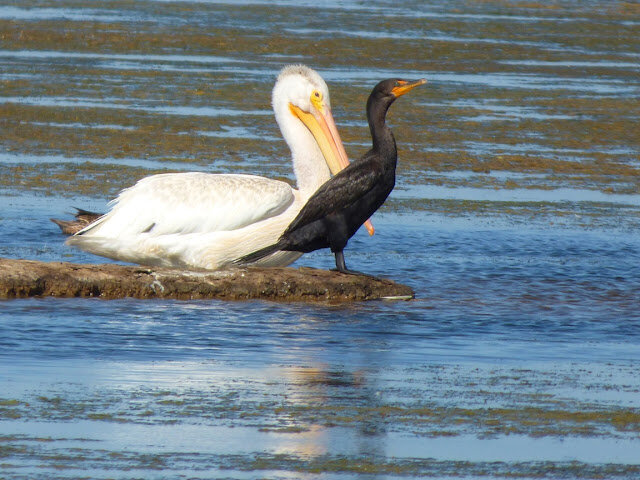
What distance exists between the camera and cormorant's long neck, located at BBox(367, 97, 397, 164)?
8.65m

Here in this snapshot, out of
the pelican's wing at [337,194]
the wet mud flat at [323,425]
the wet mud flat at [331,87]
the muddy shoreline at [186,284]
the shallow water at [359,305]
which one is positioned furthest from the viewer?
the wet mud flat at [331,87]

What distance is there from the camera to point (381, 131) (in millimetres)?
8719

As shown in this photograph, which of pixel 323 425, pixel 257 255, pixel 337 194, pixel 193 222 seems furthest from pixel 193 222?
pixel 323 425

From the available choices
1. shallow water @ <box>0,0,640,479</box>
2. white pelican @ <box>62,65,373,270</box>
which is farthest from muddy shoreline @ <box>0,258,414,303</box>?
white pelican @ <box>62,65,373,270</box>

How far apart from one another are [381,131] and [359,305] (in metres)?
1.19

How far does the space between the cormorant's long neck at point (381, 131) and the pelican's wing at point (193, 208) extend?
2.13 ft

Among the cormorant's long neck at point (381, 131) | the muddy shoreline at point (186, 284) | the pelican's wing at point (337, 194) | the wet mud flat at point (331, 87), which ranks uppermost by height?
the cormorant's long neck at point (381, 131)

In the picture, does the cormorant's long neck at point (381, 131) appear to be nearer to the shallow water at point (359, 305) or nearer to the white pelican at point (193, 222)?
the white pelican at point (193, 222)

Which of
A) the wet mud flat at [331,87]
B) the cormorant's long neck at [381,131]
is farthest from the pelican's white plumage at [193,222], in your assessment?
the wet mud flat at [331,87]

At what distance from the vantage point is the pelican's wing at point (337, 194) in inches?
333

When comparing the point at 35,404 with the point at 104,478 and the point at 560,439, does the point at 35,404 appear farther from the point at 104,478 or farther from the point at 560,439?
the point at 560,439

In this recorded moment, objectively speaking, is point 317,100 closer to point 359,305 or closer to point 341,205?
point 341,205

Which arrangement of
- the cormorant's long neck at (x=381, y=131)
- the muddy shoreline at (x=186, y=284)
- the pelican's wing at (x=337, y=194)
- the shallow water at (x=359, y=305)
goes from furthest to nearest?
the cormorant's long neck at (x=381, y=131), the pelican's wing at (x=337, y=194), the muddy shoreline at (x=186, y=284), the shallow water at (x=359, y=305)

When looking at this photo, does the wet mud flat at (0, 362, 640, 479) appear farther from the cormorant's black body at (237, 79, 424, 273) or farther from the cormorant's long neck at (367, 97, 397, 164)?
the cormorant's long neck at (367, 97, 397, 164)
